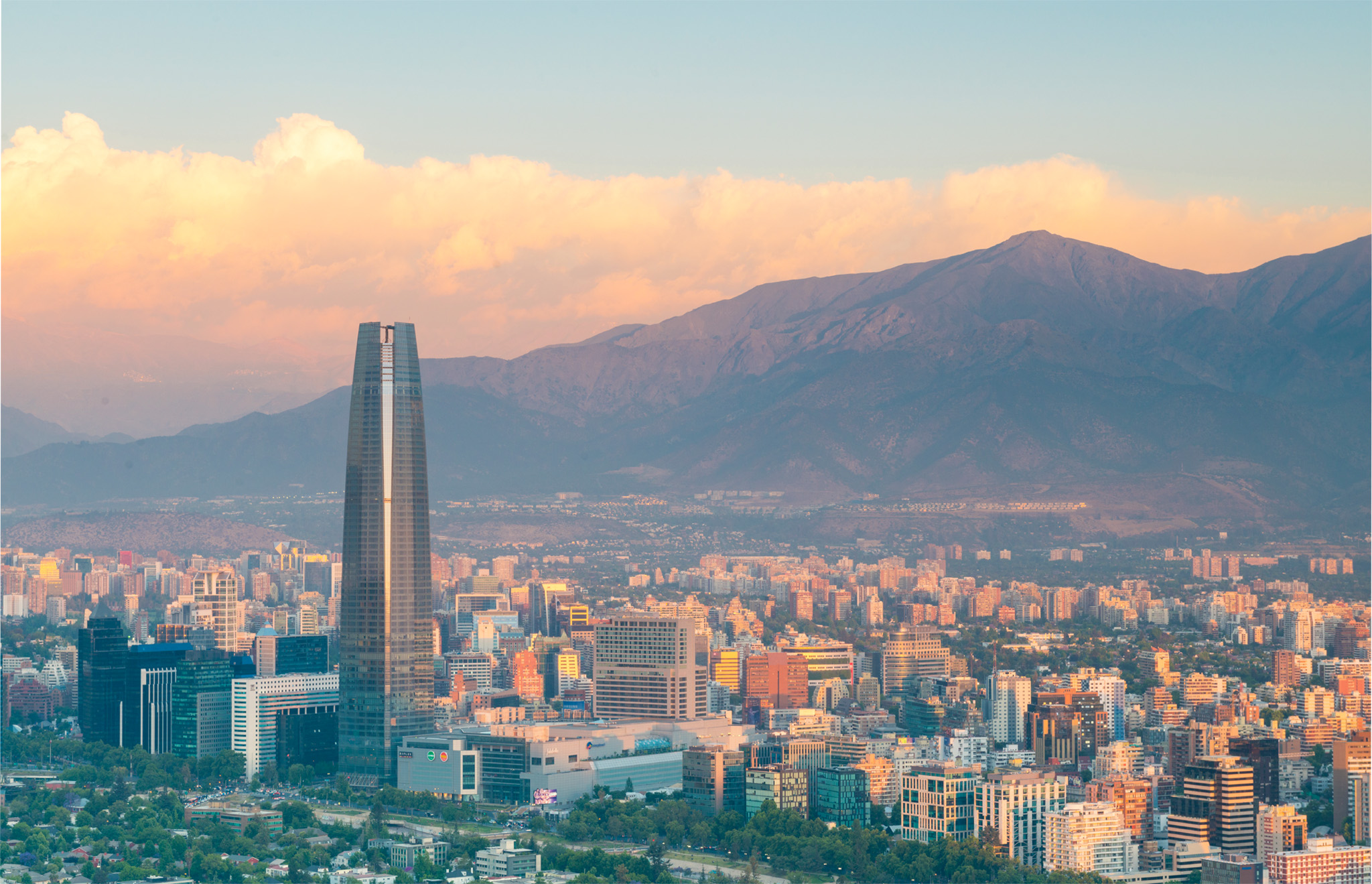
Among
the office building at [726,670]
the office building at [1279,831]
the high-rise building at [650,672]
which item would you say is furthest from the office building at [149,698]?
the office building at [1279,831]

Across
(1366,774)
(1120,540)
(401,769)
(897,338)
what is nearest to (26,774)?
(401,769)

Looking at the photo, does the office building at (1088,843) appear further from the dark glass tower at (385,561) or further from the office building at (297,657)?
the office building at (297,657)

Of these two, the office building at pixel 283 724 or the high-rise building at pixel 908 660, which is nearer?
the office building at pixel 283 724

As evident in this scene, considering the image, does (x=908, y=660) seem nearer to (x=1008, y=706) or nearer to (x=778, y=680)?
(x=778, y=680)

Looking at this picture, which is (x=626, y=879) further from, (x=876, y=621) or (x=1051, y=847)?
(x=876, y=621)

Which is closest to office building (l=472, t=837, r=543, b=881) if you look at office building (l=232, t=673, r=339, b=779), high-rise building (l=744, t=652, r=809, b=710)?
office building (l=232, t=673, r=339, b=779)

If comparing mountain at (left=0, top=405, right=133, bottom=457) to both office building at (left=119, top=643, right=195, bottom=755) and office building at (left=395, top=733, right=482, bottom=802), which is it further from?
office building at (left=395, top=733, right=482, bottom=802)

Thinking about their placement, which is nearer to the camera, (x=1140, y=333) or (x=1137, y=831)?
(x=1137, y=831)
